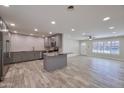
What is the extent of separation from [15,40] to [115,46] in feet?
33.5

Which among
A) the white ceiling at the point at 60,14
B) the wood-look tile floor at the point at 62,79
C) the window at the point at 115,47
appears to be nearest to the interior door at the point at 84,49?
the window at the point at 115,47

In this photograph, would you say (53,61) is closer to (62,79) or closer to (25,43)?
(62,79)

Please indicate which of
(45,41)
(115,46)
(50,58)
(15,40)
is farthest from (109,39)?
(15,40)

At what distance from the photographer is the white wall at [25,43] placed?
696cm

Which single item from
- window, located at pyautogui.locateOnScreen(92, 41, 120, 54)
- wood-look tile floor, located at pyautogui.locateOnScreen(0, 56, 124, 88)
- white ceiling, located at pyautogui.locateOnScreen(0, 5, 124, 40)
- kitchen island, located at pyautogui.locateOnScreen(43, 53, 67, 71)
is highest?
white ceiling, located at pyautogui.locateOnScreen(0, 5, 124, 40)

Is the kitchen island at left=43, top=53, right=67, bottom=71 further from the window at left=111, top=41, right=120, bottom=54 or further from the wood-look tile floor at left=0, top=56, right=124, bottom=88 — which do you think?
the window at left=111, top=41, right=120, bottom=54

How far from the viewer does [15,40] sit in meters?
7.02

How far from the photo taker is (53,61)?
4.68 meters

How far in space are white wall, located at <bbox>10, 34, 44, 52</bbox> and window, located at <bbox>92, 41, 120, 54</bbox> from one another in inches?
280

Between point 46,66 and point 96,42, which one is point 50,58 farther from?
point 96,42

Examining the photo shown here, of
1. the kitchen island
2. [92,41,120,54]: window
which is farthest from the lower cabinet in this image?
[92,41,120,54]: window

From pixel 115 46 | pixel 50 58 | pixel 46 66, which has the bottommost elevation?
pixel 46 66

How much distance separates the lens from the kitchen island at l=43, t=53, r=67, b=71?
175 inches

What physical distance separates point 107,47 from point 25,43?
921 cm
